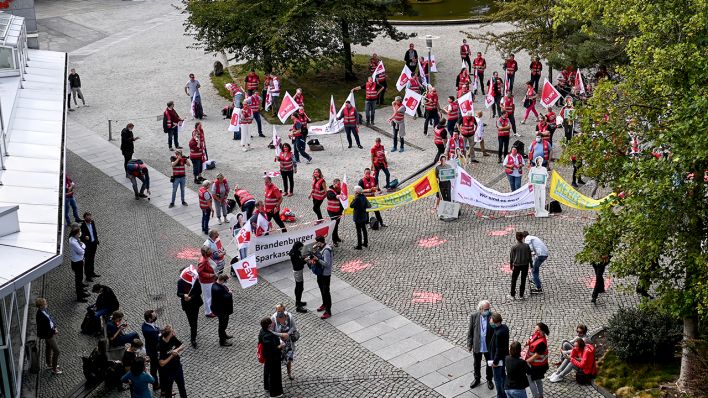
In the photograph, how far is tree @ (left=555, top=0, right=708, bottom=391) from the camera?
1373 cm

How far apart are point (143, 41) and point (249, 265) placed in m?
30.1

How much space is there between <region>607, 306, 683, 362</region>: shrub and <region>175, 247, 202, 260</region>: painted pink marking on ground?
1030 cm

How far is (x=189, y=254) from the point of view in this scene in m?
23.4

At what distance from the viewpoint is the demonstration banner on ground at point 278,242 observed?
2181 centimetres

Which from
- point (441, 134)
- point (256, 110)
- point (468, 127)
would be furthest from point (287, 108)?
point (468, 127)

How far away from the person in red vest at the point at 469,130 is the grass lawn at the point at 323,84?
21.4 feet

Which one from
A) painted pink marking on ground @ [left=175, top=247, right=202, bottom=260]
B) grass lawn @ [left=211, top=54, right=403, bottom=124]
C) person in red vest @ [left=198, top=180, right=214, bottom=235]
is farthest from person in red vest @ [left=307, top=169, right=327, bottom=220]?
grass lawn @ [left=211, top=54, right=403, bottom=124]

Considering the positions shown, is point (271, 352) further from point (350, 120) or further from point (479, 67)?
point (479, 67)

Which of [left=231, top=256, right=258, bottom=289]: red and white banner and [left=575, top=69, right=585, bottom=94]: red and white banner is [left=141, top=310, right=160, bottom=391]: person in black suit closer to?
[left=231, top=256, right=258, bottom=289]: red and white banner

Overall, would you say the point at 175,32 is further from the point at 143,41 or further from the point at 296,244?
the point at 296,244

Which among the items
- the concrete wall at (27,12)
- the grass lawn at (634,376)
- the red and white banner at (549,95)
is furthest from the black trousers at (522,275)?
the concrete wall at (27,12)

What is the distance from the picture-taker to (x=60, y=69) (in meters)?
28.8

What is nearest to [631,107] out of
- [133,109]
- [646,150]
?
[646,150]

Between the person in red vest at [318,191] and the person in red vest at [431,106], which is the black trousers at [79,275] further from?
the person in red vest at [431,106]
